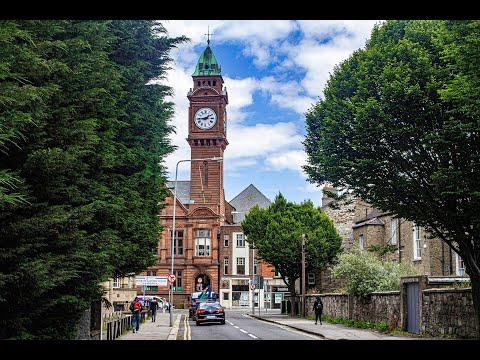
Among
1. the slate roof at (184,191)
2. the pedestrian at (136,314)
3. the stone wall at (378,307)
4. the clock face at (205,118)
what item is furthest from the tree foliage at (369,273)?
the slate roof at (184,191)

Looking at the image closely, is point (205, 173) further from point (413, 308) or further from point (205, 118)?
point (413, 308)

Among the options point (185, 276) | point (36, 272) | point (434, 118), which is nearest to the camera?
point (36, 272)

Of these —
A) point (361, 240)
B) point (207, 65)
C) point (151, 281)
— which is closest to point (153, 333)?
point (151, 281)

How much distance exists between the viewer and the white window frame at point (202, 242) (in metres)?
85.8

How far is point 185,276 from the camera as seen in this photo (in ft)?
278

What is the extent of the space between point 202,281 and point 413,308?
60.0 metres

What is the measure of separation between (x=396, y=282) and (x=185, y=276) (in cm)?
5419

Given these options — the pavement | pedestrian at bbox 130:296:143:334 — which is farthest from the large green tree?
pedestrian at bbox 130:296:143:334

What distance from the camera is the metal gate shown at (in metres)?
26.4

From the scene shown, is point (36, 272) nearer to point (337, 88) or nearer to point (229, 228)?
point (337, 88)

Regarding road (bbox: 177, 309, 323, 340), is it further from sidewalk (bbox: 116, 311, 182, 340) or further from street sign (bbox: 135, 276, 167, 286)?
street sign (bbox: 135, 276, 167, 286)

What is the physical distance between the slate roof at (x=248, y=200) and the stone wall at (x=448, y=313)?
7111 cm

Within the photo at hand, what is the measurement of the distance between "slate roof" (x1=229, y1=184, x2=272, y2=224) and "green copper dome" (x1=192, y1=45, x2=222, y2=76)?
19.6 meters
